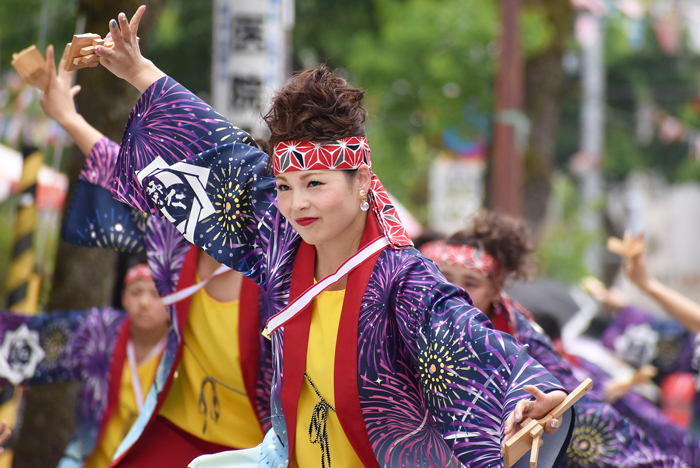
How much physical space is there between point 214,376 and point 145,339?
2.52ft

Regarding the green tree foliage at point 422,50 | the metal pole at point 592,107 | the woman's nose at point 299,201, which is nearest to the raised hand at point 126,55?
the woman's nose at point 299,201

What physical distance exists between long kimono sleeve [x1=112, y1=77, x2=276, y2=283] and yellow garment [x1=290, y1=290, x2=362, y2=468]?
1.21 ft

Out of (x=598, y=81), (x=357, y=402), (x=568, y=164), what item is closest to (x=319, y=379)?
(x=357, y=402)

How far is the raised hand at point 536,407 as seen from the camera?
1789mm

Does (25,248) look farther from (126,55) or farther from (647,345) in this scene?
(647,345)

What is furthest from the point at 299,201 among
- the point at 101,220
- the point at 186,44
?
the point at 186,44

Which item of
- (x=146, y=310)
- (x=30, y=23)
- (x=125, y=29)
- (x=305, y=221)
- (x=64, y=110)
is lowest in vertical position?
(x=146, y=310)

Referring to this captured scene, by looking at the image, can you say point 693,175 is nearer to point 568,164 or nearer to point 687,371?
point 568,164

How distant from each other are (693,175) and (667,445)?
56.8 ft

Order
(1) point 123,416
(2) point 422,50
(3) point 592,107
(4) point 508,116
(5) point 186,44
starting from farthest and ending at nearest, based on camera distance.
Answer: (3) point 592,107, (2) point 422,50, (4) point 508,116, (5) point 186,44, (1) point 123,416

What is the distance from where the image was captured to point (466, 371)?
6.50 ft

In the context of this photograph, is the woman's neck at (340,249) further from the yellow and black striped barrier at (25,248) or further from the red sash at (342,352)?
the yellow and black striped barrier at (25,248)

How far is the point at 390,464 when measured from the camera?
6.89 ft

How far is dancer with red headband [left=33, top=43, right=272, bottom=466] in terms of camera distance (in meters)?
2.86
